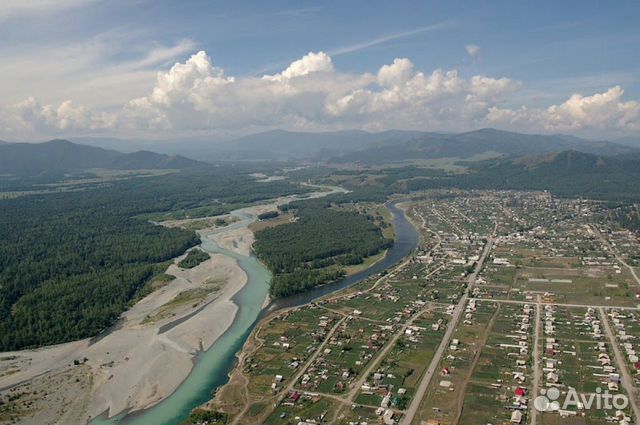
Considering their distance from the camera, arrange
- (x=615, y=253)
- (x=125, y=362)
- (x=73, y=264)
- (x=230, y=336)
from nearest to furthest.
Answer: (x=125, y=362)
(x=230, y=336)
(x=73, y=264)
(x=615, y=253)

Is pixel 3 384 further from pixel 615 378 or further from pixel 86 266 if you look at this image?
pixel 615 378

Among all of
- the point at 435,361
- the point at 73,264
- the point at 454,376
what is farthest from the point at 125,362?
the point at 73,264

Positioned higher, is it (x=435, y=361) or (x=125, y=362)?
(x=435, y=361)

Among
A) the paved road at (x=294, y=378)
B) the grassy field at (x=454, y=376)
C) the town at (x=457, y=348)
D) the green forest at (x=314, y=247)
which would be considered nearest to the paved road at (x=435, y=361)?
the town at (x=457, y=348)

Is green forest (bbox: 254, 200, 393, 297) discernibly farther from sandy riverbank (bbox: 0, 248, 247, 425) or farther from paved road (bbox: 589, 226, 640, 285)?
paved road (bbox: 589, 226, 640, 285)

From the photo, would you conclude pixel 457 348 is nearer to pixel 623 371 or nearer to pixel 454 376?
pixel 454 376

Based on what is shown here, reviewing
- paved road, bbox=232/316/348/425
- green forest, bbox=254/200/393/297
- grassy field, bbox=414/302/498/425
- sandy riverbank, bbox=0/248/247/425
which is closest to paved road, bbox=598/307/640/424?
grassy field, bbox=414/302/498/425

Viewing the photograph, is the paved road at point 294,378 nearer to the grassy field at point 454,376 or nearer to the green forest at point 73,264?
the grassy field at point 454,376
